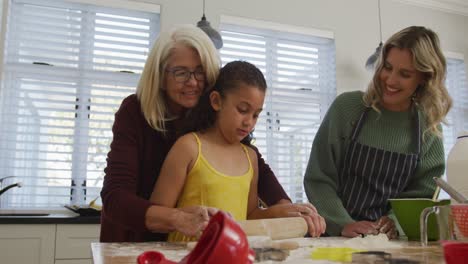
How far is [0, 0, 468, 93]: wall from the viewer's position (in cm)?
330

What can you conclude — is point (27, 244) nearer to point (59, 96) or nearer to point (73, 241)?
point (73, 241)

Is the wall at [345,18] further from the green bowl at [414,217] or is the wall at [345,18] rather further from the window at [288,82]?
the green bowl at [414,217]

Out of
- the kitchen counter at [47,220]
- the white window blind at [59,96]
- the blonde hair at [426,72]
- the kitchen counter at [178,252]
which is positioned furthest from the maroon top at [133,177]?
the white window blind at [59,96]

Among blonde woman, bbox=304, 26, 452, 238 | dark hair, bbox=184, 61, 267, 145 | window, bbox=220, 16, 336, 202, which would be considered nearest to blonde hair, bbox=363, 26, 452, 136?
blonde woman, bbox=304, 26, 452, 238

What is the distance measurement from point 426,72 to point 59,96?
2.38 meters

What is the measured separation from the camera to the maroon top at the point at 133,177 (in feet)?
3.07

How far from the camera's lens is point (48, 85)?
9.73ft

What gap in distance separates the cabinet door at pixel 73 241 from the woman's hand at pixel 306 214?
164 centimetres

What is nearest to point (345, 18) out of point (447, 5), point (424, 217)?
point (447, 5)

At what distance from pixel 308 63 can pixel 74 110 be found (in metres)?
1.92

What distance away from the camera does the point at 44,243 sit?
235 centimetres

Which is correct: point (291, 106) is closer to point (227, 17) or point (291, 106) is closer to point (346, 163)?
point (227, 17)

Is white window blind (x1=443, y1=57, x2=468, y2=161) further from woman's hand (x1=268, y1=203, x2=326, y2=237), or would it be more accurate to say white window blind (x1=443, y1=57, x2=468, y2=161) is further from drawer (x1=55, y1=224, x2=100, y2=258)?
woman's hand (x1=268, y1=203, x2=326, y2=237)

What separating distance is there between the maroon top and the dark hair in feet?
0.22
